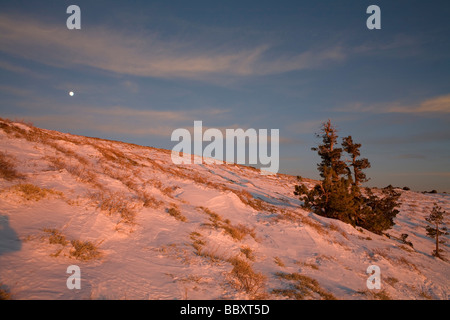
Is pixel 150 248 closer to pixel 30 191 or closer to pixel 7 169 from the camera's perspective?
pixel 30 191

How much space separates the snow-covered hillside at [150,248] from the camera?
4430mm

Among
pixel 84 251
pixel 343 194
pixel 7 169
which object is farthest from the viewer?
pixel 343 194

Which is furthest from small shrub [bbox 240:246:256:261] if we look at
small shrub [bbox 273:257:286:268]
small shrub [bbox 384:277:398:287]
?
small shrub [bbox 384:277:398:287]

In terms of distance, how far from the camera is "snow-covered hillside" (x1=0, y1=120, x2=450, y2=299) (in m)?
4.43

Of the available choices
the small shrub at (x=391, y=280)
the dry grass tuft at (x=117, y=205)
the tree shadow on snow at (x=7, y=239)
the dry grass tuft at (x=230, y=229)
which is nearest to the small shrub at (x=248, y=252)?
the dry grass tuft at (x=230, y=229)

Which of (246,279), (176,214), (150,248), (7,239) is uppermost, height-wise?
(7,239)

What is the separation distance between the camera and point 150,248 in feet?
21.6

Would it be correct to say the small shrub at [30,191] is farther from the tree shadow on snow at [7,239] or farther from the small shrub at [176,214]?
the small shrub at [176,214]

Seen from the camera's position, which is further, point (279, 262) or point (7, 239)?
point (279, 262)

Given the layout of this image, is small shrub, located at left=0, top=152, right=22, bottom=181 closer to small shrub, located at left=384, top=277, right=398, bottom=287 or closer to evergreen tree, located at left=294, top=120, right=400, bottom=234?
small shrub, located at left=384, top=277, right=398, bottom=287

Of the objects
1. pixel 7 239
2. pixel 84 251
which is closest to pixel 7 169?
pixel 7 239
